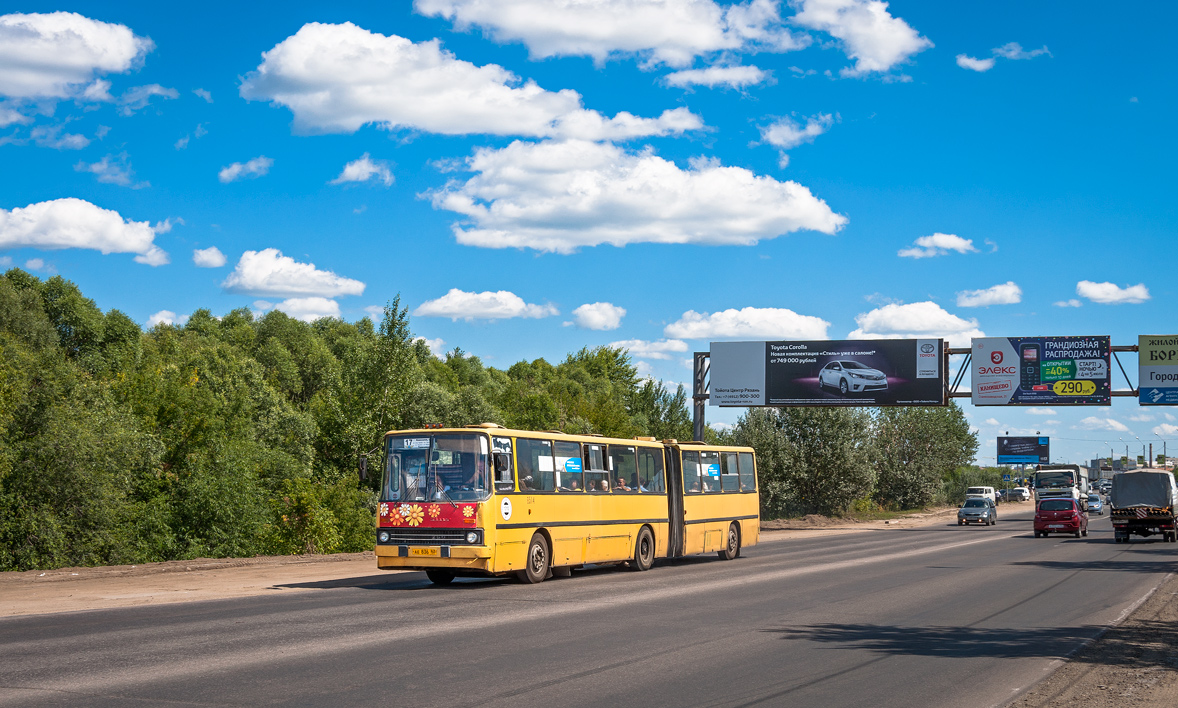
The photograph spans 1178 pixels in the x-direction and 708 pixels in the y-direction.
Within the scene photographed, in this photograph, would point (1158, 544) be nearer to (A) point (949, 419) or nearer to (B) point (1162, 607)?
(B) point (1162, 607)

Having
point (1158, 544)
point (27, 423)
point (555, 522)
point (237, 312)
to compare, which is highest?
point (237, 312)

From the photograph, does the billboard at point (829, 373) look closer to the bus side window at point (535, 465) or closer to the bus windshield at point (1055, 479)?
the bus side window at point (535, 465)

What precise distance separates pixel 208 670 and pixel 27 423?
29.6 m

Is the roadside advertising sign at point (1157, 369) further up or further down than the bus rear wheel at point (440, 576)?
further up

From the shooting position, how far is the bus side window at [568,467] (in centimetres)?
2103

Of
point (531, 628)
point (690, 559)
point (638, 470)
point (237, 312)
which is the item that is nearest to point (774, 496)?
point (690, 559)

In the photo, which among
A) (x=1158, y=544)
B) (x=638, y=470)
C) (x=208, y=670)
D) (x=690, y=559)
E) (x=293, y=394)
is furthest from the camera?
(x=293, y=394)

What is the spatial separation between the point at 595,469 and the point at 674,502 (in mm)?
3879

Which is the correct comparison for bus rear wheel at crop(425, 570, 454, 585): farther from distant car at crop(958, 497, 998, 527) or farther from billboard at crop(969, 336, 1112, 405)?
distant car at crop(958, 497, 998, 527)

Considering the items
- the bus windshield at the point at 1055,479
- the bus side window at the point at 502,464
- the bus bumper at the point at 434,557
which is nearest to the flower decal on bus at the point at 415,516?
the bus bumper at the point at 434,557

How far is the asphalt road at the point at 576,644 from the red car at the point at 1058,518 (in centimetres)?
2304

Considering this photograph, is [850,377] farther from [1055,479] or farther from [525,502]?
[1055,479]

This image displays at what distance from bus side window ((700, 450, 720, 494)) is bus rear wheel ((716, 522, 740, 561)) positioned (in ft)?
5.24

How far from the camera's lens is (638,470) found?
24.0m
